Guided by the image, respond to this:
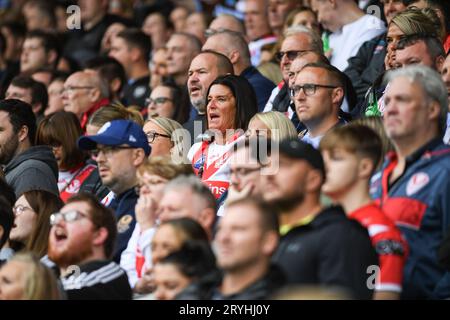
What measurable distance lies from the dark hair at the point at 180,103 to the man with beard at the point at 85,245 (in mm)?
3922

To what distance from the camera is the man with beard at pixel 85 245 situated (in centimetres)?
813

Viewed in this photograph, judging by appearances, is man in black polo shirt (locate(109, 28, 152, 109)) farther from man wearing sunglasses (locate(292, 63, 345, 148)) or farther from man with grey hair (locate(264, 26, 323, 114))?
man wearing sunglasses (locate(292, 63, 345, 148))

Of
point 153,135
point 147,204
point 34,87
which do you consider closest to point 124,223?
point 147,204

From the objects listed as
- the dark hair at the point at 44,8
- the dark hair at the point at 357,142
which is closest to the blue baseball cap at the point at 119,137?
the dark hair at the point at 357,142

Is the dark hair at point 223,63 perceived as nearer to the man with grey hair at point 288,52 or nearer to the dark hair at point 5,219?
the man with grey hair at point 288,52

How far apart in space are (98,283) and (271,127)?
1879 mm

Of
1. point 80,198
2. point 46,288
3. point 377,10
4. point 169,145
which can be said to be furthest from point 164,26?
point 46,288

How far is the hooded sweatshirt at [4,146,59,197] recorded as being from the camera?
35.1 feet

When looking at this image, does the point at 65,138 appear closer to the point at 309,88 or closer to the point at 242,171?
the point at 309,88

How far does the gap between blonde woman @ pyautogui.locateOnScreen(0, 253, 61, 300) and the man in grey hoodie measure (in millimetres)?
2794

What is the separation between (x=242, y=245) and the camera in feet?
22.5
